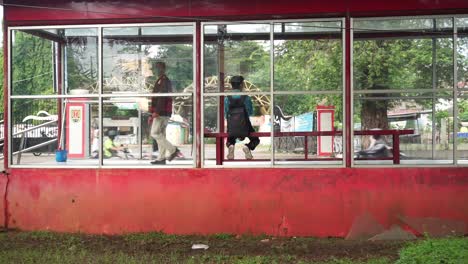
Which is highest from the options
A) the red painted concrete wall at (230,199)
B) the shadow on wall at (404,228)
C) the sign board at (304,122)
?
the sign board at (304,122)

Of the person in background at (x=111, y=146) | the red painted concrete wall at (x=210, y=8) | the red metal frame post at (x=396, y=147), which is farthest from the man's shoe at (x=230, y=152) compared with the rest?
the red metal frame post at (x=396, y=147)

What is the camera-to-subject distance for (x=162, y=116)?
313 inches

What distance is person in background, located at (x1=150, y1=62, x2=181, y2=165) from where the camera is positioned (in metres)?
7.88

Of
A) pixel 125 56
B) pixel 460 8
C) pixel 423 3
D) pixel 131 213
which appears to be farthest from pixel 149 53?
pixel 460 8

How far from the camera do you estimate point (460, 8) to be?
24.1 feet

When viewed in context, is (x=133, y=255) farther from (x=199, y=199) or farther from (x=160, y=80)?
(x=160, y=80)

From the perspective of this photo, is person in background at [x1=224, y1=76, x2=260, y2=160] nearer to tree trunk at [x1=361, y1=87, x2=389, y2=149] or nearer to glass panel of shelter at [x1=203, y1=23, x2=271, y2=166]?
glass panel of shelter at [x1=203, y1=23, x2=271, y2=166]

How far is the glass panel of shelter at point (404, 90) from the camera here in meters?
7.76

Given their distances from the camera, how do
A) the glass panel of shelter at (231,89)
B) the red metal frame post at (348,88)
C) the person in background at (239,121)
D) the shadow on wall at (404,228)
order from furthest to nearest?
1. the person in background at (239,121)
2. the glass panel of shelter at (231,89)
3. the red metal frame post at (348,88)
4. the shadow on wall at (404,228)

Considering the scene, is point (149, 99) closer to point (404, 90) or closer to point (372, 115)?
point (372, 115)

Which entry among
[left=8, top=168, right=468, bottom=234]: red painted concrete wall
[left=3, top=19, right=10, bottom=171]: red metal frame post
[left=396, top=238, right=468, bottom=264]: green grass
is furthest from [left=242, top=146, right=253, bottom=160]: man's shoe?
[left=3, top=19, right=10, bottom=171]: red metal frame post

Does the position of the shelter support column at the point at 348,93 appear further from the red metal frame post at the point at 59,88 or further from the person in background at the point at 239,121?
the red metal frame post at the point at 59,88

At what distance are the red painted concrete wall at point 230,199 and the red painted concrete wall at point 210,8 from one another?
2320mm

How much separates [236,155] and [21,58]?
3691mm
